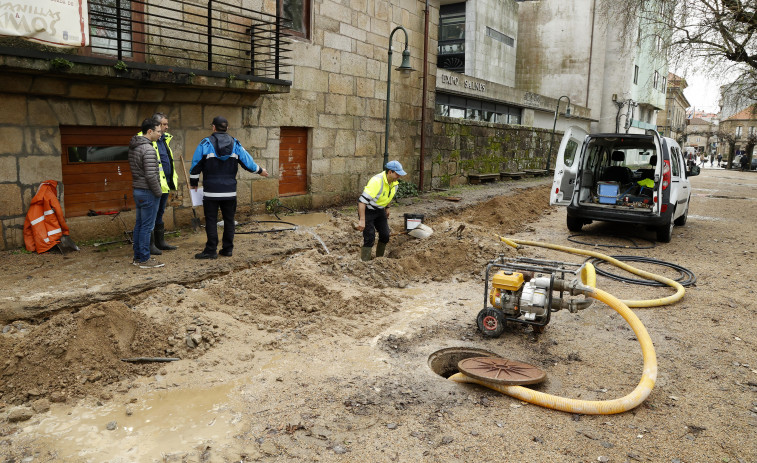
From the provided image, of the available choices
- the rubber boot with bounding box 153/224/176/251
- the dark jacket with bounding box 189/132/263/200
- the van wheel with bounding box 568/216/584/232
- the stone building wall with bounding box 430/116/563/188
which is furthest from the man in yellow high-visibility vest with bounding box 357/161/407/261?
the stone building wall with bounding box 430/116/563/188

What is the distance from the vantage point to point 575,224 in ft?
36.3

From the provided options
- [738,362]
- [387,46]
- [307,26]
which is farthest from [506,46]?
[738,362]

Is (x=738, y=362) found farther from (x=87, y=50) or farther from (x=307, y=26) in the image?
(x=307, y=26)

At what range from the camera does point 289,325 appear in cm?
551

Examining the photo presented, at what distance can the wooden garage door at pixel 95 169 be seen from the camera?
776 centimetres

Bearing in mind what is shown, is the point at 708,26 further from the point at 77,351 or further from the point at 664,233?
the point at 77,351

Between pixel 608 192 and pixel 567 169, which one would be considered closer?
pixel 608 192

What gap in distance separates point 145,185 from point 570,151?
26.7 feet

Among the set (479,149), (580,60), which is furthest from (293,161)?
(580,60)

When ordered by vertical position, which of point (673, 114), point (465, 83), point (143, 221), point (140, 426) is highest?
point (673, 114)

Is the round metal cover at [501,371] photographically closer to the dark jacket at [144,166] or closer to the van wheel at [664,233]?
the dark jacket at [144,166]

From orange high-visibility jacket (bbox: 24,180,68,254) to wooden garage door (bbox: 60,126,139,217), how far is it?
0.48 meters

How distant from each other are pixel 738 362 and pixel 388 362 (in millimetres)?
3142

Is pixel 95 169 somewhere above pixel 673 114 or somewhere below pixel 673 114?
below
